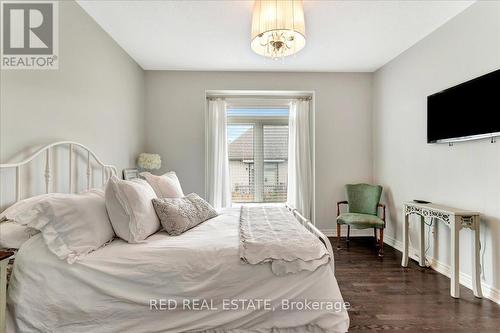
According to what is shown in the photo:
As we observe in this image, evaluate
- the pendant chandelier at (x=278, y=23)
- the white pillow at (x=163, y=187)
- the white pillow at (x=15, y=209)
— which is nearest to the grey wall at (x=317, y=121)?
the white pillow at (x=163, y=187)

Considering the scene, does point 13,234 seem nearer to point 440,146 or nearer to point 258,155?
point 258,155

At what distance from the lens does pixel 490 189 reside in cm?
229

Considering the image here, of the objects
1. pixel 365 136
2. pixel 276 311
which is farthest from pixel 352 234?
pixel 276 311

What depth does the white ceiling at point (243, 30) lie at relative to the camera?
245 cm

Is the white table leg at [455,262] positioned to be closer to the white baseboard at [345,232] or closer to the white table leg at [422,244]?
the white table leg at [422,244]

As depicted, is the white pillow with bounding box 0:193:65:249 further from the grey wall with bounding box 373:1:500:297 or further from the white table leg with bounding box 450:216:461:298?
the grey wall with bounding box 373:1:500:297

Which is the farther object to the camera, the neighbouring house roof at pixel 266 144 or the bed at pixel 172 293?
the neighbouring house roof at pixel 266 144

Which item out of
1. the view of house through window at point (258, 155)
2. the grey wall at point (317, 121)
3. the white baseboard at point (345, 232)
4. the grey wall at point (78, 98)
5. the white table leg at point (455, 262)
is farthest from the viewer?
the view of house through window at point (258, 155)

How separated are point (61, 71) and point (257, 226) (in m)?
2.03

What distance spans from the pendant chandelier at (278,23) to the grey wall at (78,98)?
5.18 ft

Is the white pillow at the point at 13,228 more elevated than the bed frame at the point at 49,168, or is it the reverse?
the bed frame at the point at 49,168

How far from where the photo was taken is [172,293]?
1.60 metres

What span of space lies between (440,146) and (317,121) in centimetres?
174

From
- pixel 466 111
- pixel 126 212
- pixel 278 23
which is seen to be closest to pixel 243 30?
pixel 278 23
